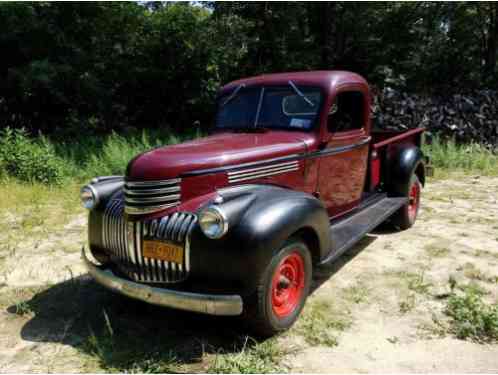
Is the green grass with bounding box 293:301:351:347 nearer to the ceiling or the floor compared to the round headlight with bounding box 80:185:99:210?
nearer to the floor

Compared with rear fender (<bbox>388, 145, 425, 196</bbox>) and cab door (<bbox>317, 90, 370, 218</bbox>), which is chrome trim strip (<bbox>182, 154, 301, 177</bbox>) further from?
rear fender (<bbox>388, 145, 425, 196</bbox>)

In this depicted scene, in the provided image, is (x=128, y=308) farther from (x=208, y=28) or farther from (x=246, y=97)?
(x=208, y=28)

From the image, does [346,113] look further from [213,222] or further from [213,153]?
[213,222]

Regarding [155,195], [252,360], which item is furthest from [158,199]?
[252,360]

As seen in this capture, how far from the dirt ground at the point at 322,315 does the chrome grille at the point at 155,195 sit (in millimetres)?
737

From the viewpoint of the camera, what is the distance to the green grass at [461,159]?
853 centimetres

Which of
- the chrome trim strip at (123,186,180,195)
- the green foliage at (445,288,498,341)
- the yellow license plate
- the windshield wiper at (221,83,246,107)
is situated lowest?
the green foliage at (445,288,498,341)

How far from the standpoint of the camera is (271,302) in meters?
2.63

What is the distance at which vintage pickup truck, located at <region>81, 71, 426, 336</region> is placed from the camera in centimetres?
247

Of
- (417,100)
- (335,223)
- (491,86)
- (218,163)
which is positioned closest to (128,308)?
(218,163)

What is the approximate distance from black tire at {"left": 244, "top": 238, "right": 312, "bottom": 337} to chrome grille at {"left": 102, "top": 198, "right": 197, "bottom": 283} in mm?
441

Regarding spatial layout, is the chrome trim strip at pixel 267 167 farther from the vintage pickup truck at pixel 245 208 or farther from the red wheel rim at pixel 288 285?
the red wheel rim at pixel 288 285

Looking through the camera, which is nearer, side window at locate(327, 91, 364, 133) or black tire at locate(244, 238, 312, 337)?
black tire at locate(244, 238, 312, 337)

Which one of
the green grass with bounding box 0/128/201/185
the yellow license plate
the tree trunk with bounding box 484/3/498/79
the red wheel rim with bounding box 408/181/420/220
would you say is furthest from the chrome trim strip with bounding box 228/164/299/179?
the tree trunk with bounding box 484/3/498/79
